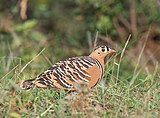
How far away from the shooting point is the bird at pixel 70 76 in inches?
272

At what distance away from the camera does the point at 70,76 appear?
22.9 feet

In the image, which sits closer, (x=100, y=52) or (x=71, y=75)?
(x=71, y=75)

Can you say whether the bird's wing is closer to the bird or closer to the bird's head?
the bird

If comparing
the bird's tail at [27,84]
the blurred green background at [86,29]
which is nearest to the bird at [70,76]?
the bird's tail at [27,84]

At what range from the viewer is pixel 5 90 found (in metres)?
6.69

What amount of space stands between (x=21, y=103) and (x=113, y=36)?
7.75 m

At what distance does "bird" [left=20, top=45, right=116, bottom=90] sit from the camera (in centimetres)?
692

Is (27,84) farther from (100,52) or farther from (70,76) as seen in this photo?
(100,52)

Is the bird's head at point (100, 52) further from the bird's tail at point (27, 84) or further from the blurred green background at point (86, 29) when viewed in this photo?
the blurred green background at point (86, 29)

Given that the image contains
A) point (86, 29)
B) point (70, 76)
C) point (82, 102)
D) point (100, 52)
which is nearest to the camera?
point (82, 102)

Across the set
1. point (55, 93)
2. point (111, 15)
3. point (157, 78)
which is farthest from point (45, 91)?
point (111, 15)

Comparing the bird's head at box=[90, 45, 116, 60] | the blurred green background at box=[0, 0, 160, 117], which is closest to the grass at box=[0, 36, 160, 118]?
→ the bird's head at box=[90, 45, 116, 60]

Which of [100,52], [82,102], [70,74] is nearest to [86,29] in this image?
[100,52]

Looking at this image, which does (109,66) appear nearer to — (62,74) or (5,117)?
(62,74)
